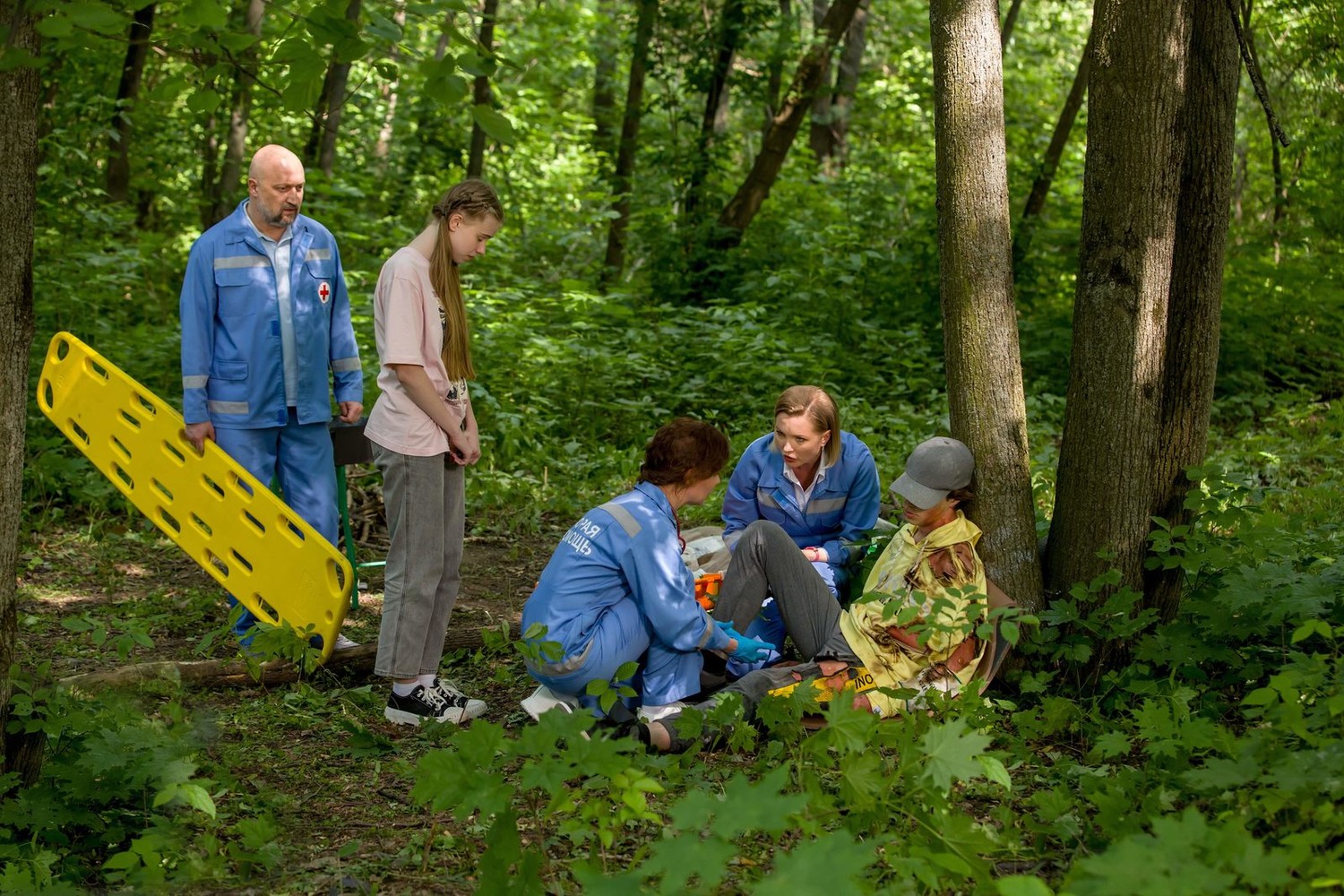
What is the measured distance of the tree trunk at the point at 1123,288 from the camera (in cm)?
400

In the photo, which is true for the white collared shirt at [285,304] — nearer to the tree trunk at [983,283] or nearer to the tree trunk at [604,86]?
the tree trunk at [983,283]

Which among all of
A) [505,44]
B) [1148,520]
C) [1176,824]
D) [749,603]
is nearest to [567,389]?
[749,603]

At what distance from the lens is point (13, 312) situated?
11.0 feet

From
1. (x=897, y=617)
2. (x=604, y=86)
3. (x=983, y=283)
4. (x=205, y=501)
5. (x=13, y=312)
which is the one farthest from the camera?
(x=604, y=86)

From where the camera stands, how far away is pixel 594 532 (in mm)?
4066

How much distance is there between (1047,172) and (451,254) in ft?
30.0

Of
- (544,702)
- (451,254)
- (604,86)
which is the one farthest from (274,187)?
(604,86)

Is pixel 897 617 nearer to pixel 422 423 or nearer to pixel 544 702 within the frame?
pixel 544 702

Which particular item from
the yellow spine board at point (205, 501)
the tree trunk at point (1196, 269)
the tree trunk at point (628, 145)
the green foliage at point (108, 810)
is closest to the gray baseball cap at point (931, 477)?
the tree trunk at point (1196, 269)

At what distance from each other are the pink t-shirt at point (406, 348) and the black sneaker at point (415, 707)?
0.88 m

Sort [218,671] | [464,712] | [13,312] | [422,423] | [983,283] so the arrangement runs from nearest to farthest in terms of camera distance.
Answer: [13,312], [983,283], [422,423], [464,712], [218,671]

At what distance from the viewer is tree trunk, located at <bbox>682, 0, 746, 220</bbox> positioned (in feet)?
40.5

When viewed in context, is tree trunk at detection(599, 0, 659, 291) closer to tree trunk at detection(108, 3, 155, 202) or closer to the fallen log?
tree trunk at detection(108, 3, 155, 202)

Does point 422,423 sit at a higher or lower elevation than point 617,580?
higher
